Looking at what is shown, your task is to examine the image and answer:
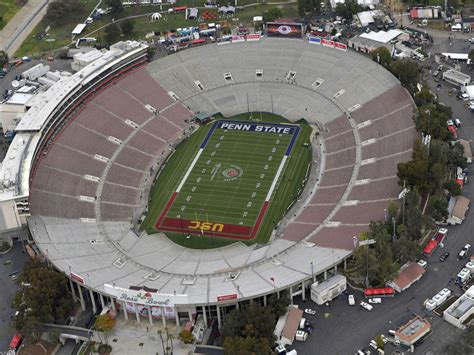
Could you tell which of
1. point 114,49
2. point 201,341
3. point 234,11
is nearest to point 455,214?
point 201,341

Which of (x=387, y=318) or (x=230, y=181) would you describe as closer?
(x=387, y=318)

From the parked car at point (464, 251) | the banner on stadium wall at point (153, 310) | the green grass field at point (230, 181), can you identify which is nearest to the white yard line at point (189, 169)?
the green grass field at point (230, 181)

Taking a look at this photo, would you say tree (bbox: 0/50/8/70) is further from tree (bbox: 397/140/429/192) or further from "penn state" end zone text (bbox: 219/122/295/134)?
tree (bbox: 397/140/429/192)

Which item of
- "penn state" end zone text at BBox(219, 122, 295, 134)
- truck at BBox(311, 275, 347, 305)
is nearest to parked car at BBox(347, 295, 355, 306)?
truck at BBox(311, 275, 347, 305)

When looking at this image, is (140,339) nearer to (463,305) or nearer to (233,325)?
(233,325)

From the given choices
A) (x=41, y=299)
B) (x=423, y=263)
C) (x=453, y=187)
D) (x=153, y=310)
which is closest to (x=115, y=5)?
(x=453, y=187)

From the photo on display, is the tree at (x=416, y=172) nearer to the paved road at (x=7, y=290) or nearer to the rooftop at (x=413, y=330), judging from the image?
the rooftop at (x=413, y=330)
